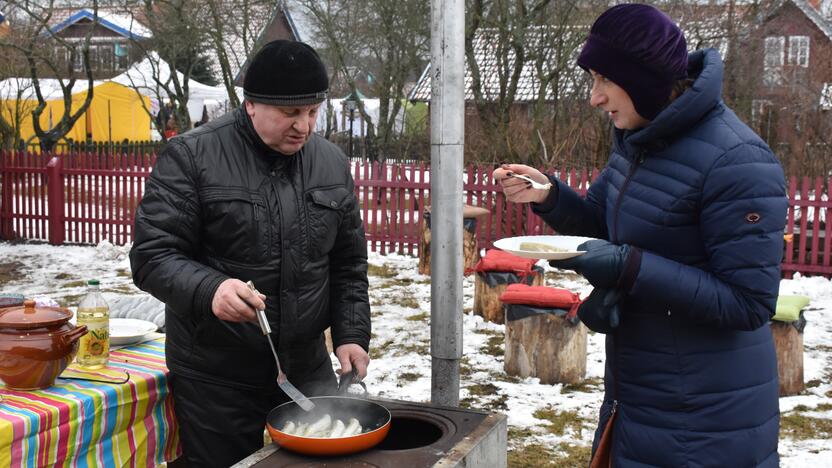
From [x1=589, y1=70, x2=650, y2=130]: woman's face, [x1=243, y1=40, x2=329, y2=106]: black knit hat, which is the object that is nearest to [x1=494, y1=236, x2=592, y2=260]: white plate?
[x1=589, y1=70, x2=650, y2=130]: woman's face

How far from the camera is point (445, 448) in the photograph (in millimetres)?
2340

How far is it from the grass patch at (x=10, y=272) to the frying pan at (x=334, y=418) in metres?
7.53

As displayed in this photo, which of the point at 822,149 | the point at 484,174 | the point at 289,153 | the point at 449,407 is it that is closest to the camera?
the point at 289,153

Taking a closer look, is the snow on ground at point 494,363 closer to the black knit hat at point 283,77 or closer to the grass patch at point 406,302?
the grass patch at point 406,302

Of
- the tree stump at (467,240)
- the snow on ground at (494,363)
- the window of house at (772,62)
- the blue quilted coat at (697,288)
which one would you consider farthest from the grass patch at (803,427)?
the window of house at (772,62)

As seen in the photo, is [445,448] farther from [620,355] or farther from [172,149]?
[172,149]

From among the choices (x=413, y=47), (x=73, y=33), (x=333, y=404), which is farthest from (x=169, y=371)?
(x=73, y=33)

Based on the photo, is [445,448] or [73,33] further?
[73,33]

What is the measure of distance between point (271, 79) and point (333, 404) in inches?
41.3

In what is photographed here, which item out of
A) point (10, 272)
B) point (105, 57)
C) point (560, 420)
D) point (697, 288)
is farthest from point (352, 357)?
point (105, 57)

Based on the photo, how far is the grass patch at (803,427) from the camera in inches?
181

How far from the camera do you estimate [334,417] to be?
2.59m

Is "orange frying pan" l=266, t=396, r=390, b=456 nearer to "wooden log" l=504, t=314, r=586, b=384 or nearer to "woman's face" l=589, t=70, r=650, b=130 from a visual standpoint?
"woman's face" l=589, t=70, r=650, b=130

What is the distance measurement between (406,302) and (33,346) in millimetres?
5676
